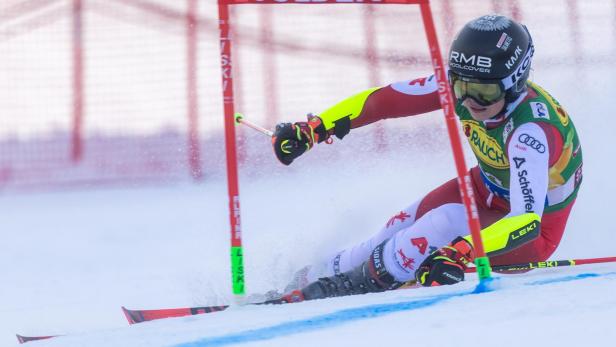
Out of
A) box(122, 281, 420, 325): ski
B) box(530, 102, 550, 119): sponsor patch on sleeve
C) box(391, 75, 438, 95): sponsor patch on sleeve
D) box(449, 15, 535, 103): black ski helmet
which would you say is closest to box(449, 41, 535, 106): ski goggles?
box(449, 15, 535, 103): black ski helmet

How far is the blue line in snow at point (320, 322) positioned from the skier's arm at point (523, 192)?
1.56 ft

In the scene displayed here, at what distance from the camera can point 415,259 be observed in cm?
404

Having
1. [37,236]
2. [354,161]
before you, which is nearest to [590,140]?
[354,161]

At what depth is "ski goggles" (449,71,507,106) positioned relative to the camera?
3.90 metres

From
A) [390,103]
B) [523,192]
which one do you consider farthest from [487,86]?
[390,103]

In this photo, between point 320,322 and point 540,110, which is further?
point 540,110

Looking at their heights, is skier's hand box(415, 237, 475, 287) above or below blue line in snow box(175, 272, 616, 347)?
above

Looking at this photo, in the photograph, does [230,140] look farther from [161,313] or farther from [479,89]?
[161,313]

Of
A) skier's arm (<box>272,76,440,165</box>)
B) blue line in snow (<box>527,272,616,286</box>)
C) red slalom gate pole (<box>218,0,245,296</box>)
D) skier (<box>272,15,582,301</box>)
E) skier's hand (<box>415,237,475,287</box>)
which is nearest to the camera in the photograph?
red slalom gate pole (<box>218,0,245,296</box>)

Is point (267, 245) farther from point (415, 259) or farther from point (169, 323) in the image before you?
point (169, 323)

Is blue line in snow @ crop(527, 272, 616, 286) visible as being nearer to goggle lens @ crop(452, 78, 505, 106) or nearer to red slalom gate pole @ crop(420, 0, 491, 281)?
red slalom gate pole @ crop(420, 0, 491, 281)

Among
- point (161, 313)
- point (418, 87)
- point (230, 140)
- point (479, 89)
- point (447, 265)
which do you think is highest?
point (418, 87)

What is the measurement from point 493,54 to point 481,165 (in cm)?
75

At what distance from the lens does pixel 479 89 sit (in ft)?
12.9
